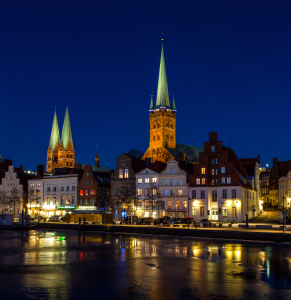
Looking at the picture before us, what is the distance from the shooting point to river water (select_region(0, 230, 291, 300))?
55.0ft

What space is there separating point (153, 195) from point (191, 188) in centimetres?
772

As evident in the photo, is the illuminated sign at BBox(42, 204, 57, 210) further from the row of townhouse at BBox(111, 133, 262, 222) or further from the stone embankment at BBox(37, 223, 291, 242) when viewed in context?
the stone embankment at BBox(37, 223, 291, 242)

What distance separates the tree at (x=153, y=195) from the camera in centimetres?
8276

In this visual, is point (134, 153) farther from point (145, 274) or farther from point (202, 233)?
point (145, 274)

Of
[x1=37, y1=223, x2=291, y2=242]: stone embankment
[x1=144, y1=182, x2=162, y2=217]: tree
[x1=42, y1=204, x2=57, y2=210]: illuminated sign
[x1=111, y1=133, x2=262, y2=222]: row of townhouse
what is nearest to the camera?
[x1=37, y1=223, x2=291, y2=242]: stone embankment

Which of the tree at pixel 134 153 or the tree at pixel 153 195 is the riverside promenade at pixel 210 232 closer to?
the tree at pixel 153 195

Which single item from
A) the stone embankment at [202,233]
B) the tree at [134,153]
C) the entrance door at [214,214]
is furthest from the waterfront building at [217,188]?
the tree at [134,153]

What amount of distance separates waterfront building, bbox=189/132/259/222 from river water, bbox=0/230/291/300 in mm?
43936

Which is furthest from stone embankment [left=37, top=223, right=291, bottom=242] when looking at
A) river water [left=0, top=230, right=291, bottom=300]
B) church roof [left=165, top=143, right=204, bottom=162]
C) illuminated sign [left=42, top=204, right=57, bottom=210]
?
church roof [left=165, top=143, right=204, bottom=162]

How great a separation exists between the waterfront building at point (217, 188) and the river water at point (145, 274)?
1730 inches

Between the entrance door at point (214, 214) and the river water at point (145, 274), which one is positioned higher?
the entrance door at point (214, 214)

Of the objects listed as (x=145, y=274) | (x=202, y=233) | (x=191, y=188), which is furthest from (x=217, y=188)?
Answer: (x=145, y=274)

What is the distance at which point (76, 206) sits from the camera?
95562 mm

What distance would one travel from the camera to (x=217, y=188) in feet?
256
